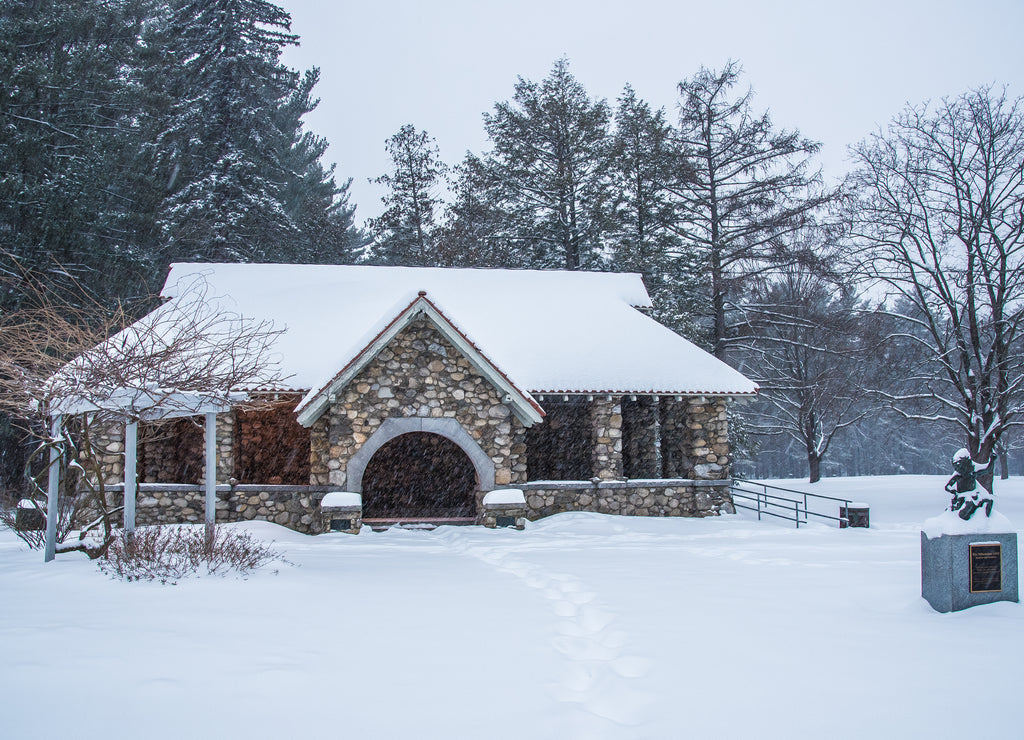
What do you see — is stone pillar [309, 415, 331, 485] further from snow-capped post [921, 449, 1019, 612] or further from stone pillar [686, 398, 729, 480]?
snow-capped post [921, 449, 1019, 612]

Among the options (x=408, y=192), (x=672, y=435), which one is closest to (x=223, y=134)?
(x=408, y=192)

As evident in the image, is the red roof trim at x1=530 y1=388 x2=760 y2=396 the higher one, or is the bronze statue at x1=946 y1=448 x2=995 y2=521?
the red roof trim at x1=530 y1=388 x2=760 y2=396

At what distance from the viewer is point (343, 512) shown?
1223 centimetres

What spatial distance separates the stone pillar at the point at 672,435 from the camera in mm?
17203

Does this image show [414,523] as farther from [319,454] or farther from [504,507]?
[319,454]

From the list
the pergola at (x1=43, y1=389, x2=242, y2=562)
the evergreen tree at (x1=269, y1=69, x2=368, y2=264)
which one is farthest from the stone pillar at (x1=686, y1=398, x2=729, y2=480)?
the evergreen tree at (x1=269, y1=69, x2=368, y2=264)

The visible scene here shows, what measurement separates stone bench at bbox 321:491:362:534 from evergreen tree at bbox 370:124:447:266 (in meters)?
21.7

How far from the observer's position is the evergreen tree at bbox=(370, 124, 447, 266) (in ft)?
108

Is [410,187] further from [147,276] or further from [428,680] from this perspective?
[428,680]

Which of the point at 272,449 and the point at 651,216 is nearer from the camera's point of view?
the point at 272,449

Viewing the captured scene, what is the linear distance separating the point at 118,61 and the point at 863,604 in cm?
2759

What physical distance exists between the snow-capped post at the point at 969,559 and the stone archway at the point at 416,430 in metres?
7.99

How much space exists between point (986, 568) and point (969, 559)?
0.20m

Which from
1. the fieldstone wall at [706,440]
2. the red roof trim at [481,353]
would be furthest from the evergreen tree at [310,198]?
the fieldstone wall at [706,440]
